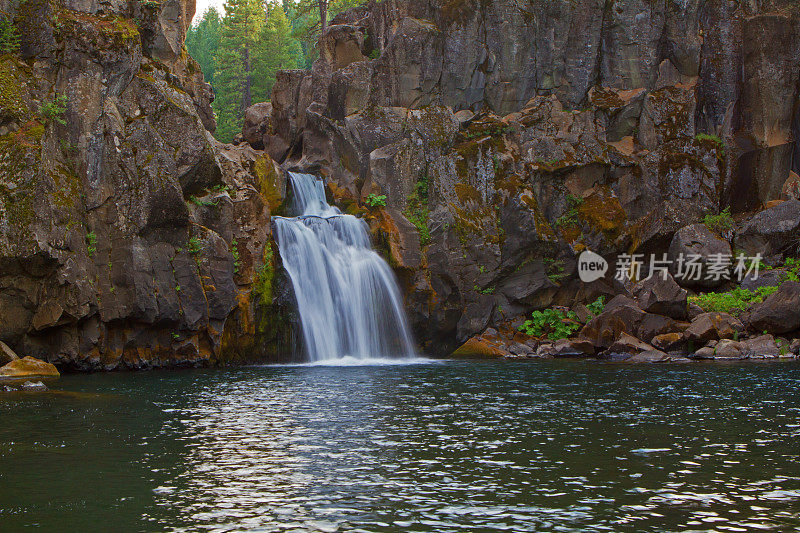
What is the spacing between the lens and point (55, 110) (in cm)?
2648

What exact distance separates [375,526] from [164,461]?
16.4ft

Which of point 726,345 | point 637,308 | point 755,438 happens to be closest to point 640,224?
point 637,308

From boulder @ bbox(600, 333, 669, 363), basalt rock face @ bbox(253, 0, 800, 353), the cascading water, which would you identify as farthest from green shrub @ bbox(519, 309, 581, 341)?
the cascading water

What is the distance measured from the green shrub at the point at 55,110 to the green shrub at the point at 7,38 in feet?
7.94

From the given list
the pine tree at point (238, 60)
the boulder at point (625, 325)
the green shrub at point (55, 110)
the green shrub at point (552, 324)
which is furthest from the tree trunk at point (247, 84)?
the boulder at point (625, 325)

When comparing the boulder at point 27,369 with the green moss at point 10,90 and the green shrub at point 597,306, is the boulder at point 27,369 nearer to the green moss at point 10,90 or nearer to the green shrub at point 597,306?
the green moss at point 10,90

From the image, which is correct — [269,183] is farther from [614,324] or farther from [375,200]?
[614,324]

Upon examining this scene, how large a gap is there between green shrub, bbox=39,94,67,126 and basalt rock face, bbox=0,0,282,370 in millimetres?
56

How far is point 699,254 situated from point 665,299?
18.2 ft

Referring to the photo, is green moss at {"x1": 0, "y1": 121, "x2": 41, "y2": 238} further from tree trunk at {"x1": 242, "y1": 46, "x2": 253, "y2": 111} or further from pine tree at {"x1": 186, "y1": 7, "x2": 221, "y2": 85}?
pine tree at {"x1": 186, "y1": 7, "x2": 221, "y2": 85}

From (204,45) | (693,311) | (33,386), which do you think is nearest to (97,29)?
(33,386)

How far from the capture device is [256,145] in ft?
153

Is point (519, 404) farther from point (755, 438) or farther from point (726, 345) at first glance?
point (726, 345)

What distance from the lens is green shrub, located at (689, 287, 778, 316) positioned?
113ft
